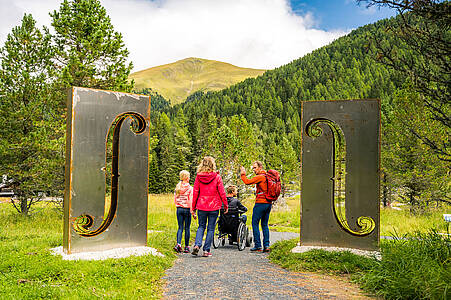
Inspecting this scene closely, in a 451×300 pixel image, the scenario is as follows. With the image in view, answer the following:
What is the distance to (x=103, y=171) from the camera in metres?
7.38

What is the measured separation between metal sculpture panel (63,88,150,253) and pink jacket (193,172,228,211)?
43.8 inches

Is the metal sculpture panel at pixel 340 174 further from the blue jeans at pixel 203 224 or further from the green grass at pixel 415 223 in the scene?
the green grass at pixel 415 223

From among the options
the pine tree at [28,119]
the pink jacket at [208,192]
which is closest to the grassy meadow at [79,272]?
the pink jacket at [208,192]

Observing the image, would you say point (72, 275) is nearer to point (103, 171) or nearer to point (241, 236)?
point (103, 171)

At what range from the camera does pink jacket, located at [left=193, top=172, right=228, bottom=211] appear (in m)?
7.83

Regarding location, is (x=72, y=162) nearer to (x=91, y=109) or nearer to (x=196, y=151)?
(x=91, y=109)

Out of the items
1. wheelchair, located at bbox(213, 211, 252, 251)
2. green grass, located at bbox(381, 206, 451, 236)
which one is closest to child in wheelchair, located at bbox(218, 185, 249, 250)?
wheelchair, located at bbox(213, 211, 252, 251)

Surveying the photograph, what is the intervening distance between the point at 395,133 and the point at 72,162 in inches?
675

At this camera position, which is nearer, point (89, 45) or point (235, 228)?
point (235, 228)

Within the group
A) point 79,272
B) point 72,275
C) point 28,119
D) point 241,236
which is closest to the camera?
point 72,275

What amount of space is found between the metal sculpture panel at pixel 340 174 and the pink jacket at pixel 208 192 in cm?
183

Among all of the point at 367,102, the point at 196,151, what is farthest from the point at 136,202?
the point at 196,151

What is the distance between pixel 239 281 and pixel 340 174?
11.3ft

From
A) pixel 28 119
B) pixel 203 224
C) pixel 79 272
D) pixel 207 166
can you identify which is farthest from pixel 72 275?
pixel 28 119
